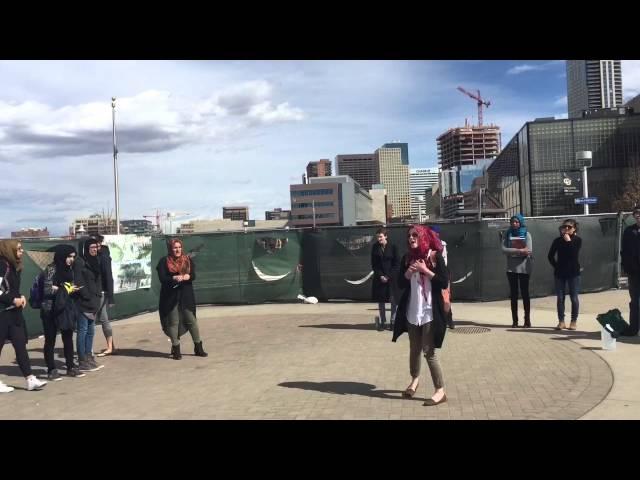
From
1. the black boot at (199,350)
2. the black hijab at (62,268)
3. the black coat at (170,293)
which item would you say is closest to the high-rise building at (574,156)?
the black boot at (199,350)

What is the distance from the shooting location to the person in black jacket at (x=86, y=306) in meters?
7.90

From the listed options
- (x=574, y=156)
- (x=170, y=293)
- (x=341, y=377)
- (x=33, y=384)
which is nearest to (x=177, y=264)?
(x=170, y=293)

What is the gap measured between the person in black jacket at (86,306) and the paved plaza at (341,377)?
377 mm

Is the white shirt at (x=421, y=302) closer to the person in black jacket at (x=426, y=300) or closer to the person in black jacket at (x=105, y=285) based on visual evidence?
the person in black jacket at (x=426, y=300)

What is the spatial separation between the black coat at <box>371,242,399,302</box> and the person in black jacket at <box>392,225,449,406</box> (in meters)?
4.20

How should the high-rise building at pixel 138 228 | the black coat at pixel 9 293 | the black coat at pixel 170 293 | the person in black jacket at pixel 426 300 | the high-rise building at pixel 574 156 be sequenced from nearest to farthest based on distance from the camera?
1. the person in black jacket at pixel 426 300
2. the black coat at pixel 9 293
3. the black coat at pixel 170 293
4. the high-rise building at pixel 138 228
5. the high-rise building at pixel 574 156

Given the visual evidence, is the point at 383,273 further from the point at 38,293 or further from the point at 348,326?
the point at 38,293

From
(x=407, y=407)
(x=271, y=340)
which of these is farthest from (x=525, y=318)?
(x=407, y=407)

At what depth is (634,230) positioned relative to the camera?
8539 millimetres

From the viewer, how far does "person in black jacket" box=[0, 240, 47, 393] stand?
6.75 metres

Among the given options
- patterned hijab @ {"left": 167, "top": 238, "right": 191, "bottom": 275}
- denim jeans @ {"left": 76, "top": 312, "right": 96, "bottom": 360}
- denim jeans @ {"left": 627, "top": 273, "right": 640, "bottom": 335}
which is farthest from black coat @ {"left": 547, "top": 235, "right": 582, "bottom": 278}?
denim jeans @ {"left": 76, "top": 312, "right": 96, "bottom": 360}

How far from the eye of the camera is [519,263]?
390 inches

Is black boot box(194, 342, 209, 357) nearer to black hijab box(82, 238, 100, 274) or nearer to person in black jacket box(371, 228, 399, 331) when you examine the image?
black hijab box(82, 238, 100, 274)

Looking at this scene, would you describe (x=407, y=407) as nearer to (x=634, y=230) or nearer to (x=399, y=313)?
(x=399, y=313)
